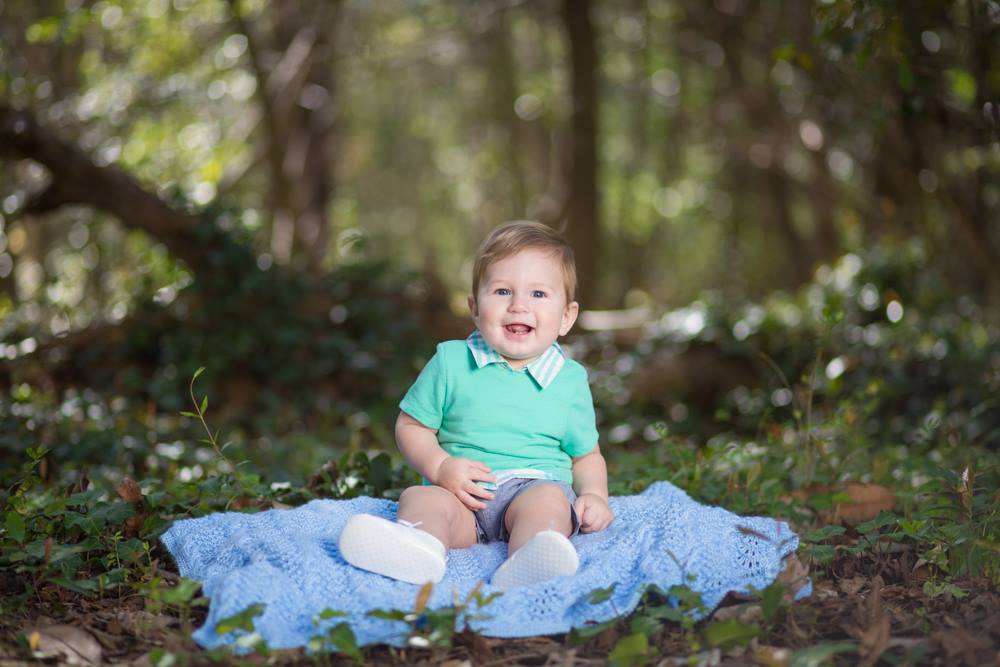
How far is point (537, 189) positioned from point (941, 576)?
13.7 metres

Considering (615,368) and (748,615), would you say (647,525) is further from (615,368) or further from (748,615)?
(615,368)

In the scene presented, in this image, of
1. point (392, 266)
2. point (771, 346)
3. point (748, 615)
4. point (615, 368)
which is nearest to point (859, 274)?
point (771, 346)

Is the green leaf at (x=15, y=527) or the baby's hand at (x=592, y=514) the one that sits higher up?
the baby's hand at (x=592, y=514)

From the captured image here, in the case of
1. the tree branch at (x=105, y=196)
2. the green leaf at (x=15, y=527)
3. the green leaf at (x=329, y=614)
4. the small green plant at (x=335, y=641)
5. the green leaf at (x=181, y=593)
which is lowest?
the small green plant at (x=335, y=641)

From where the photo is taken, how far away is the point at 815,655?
6.75ft

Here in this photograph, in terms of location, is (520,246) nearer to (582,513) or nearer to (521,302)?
(521,302)

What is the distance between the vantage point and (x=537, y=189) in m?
16.1

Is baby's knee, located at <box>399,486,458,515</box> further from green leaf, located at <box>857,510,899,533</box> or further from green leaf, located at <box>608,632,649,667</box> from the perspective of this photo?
green leaf, located at <box>857,510,899,533</box>

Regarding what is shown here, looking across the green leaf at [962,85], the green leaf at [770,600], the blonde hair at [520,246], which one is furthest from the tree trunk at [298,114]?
the green leaf at [770,600]

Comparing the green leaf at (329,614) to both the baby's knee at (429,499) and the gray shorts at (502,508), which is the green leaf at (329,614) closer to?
the baby's knee at (429,499)

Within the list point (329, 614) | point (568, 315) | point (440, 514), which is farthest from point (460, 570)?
point (568, 315)

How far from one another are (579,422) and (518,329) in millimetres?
362

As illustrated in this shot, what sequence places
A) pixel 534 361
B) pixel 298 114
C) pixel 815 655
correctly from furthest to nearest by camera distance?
pixel 298 114 < pixel 534 361 < pixel 815 655

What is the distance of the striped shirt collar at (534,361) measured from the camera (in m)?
2.90
